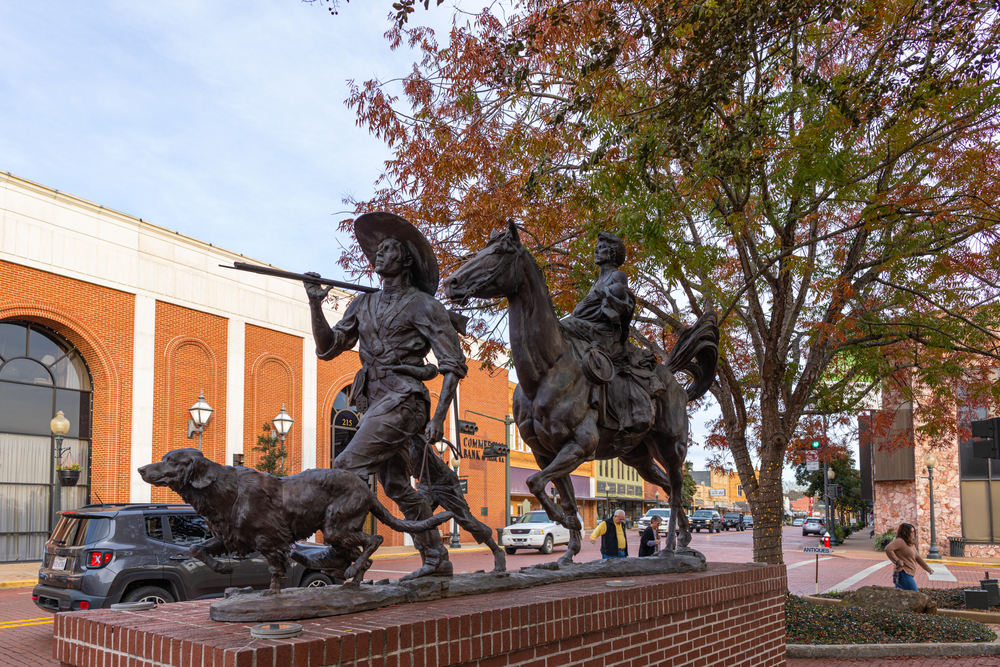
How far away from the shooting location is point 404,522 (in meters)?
4.75

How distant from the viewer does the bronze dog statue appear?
13.3 ft

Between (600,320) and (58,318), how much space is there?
20279mm

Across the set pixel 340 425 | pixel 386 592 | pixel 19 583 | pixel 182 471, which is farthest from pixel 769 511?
pixel 340 425

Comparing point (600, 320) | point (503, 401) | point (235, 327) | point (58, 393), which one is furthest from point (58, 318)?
point (503, 401)

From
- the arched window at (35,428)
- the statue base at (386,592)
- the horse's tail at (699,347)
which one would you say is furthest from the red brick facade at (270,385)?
the statue base at (386,592)

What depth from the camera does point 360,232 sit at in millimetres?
5418

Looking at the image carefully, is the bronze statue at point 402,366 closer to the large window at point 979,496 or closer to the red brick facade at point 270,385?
the red brick facade at point 270,385

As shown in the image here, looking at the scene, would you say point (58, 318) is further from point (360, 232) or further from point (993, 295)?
point (993, 295)

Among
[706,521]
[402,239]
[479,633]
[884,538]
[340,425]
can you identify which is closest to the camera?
[479,633]

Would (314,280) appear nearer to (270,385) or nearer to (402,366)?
(402,366)

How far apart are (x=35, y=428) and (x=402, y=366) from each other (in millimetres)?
22198

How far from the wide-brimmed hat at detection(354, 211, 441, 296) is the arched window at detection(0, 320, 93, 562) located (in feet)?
69.1

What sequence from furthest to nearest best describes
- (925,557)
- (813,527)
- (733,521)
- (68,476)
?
(733,521) < (813,527) < (925,557) < (68,476)

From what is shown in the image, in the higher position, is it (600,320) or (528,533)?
(600,320)
